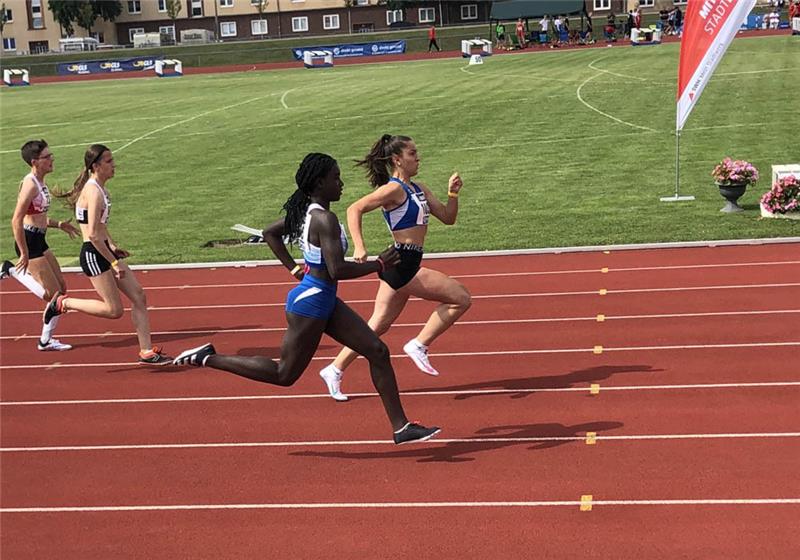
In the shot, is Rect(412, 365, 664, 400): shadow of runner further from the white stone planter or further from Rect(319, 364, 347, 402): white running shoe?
the white stone planter

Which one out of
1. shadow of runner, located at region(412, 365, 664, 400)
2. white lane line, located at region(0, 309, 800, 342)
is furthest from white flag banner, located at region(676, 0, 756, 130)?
shadow of runner, located at region(412, 365, 664, 400)

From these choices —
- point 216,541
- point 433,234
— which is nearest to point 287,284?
point 433,234

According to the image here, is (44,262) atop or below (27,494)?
atop

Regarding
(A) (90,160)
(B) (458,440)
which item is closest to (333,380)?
(B) (458,440)

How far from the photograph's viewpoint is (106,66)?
230ft

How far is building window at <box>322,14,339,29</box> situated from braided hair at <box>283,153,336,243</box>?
329 feet

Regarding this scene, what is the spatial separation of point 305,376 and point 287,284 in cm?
421

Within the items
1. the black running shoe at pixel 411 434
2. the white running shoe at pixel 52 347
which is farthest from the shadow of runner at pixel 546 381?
the white running shoe at pixel 52 347

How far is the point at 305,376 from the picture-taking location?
10.4 m

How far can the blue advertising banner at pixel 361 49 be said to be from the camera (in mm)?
66188

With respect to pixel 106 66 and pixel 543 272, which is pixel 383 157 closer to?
pixel 543 272

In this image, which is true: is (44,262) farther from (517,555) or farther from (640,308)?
(517,555)

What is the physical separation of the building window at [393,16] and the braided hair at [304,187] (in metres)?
96.4

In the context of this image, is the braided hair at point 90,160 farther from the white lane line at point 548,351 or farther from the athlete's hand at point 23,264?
the white lane line at point 548,351
